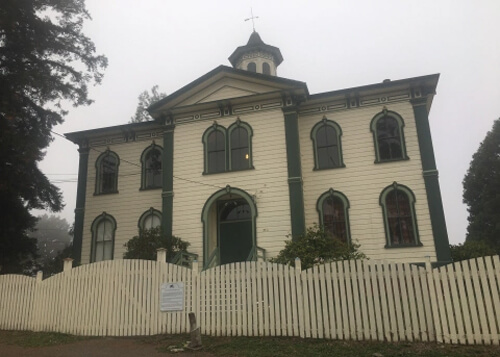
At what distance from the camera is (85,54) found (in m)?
17.4

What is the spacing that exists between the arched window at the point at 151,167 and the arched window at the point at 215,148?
2.80m

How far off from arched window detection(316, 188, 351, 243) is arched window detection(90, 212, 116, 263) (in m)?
9.25

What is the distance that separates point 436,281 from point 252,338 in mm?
3879

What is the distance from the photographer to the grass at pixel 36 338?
9.55 m

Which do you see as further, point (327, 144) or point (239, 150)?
point (239, 150)

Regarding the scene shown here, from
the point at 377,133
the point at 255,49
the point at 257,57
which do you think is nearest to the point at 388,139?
the point at 377,133

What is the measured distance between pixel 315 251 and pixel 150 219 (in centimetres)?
832

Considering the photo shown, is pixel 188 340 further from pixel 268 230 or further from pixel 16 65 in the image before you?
pixel 16 65

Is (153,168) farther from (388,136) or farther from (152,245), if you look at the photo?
(388,136)

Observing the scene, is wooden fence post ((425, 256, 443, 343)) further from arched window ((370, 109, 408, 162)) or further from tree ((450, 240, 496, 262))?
arched window ((370, 109, 408, 162))

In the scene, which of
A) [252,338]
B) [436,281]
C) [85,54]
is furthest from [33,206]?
[436,281]

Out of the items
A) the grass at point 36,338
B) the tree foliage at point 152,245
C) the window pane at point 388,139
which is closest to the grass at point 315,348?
the grass at point 36,338

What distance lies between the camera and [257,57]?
22.7 m

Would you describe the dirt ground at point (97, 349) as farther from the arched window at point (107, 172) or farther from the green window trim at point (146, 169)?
the arched window at point (107, 172)
